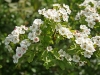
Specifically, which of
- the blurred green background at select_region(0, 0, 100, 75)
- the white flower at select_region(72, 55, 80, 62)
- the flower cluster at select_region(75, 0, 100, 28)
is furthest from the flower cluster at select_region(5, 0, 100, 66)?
the blurred green background at select_region(0, 0, 100, 75)

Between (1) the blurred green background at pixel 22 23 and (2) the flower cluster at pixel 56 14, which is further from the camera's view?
(1) the blurred green background at pixel 22 23

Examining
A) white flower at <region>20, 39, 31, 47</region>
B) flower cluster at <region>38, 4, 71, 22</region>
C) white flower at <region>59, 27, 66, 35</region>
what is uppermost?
flower cluster at <region>38, 4, 71, 22</region>

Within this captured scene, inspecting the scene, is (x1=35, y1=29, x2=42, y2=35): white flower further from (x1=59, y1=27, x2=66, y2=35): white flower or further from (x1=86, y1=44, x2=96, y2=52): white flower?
(x1=86, y1=44, x2=96, y2=52): white flower

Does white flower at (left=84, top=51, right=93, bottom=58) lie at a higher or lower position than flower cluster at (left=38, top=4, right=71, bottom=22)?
lower

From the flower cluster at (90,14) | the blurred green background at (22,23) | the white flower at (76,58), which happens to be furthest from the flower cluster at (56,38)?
the blurred green background at (22,23)

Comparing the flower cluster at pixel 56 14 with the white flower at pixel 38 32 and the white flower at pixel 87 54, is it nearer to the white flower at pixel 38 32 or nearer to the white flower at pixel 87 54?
the white flower at pixel 38 32

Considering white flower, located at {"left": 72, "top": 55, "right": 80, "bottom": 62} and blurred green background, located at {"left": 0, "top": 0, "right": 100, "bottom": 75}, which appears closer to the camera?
white flower, located at {"left": 72, "top": 55, "right": 80, "bottom": 62}

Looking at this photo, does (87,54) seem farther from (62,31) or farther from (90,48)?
(62,31)

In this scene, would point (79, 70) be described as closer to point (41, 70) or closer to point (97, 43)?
Result: point (41, 70)
